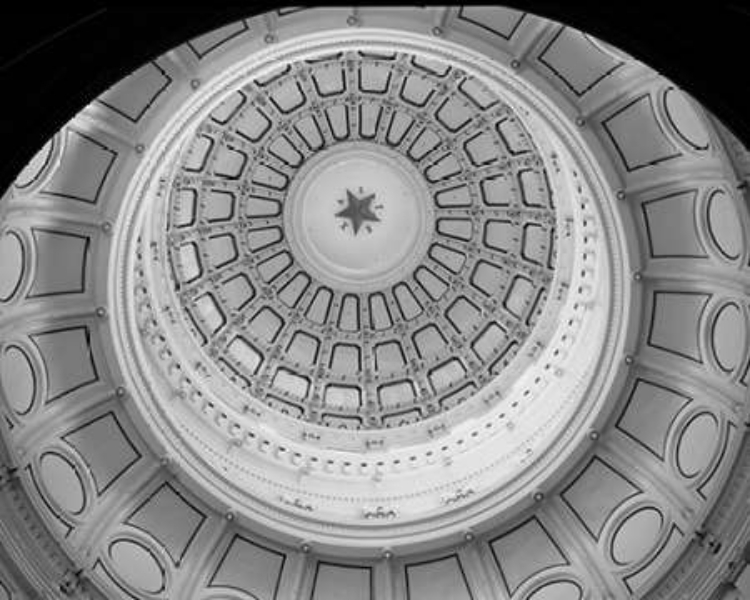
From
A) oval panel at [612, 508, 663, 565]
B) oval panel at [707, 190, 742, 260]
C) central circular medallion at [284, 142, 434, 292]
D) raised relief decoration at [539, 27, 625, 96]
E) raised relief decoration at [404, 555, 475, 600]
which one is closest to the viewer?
oval panel at [707, 190, 742, 260]

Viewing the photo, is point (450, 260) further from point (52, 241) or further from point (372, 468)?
point (52, 241)

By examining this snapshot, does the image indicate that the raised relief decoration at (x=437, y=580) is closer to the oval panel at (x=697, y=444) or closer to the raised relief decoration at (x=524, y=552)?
the raised relief decoration at (x=524, y=552)

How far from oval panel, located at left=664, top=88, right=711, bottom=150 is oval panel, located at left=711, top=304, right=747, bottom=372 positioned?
295 centimetres

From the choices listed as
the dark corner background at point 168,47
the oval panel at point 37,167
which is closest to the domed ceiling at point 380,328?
the oval panel at point 37,167

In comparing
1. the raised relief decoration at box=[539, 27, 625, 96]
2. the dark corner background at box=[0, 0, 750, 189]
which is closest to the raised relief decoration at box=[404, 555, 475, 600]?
the raised relief decoration at box=[539, 27, 625, 96]

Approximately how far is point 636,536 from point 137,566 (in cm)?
968

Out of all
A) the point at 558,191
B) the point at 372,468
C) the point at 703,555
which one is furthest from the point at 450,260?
the point at 703,555

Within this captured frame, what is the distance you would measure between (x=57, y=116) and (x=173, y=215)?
14.9m

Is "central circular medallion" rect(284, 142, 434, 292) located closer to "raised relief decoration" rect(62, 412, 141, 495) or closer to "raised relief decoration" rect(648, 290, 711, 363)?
"raised relief decoration" rect(62, 412, 141, 495)

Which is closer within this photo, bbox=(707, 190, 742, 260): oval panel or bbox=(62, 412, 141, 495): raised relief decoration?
bbox=(707, 190, 742, 260): oval panel

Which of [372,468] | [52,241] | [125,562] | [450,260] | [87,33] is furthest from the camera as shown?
[450,260]

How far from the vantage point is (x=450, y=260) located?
27016mm

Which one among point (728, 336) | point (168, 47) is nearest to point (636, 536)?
point (728, 336)

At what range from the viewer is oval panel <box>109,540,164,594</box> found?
17828 mm
